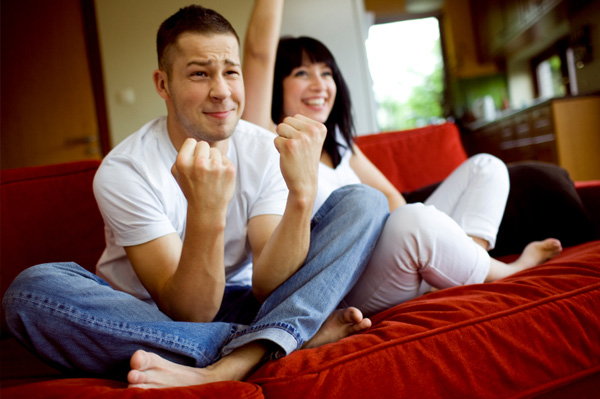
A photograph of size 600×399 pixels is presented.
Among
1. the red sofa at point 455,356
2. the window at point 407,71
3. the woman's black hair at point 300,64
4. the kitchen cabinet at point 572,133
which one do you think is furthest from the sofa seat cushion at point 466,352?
the window at point 407,71

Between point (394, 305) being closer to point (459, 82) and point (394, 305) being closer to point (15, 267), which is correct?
point (15, 267)

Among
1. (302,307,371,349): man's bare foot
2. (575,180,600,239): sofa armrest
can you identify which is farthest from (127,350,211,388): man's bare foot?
(575,180,600,239): sofa armrest

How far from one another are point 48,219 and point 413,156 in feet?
4.10

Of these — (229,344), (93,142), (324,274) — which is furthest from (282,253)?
(93,142)

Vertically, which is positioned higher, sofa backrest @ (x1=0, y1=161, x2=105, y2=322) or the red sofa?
sofa backrest @ (x1=0, y1=161, x2=105, y2=322)

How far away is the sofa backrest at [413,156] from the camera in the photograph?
6.33ft

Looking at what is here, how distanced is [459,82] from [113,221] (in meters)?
6.27

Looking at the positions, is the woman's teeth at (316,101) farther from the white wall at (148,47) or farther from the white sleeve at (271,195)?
the white wall at (148,47)

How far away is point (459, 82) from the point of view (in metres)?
6.62

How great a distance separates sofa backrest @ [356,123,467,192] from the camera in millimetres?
1929

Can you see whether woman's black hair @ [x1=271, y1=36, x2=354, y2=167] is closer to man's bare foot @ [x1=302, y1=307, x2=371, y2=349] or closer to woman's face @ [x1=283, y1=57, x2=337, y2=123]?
woman's face @ [x1=283, y1=57, x2=337, y2=123]

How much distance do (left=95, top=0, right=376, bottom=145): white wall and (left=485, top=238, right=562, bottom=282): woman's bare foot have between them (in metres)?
1.94

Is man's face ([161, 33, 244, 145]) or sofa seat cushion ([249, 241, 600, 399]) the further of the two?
man's face ([161, 33, 244, 145])

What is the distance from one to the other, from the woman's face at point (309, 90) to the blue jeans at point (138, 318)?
2.35ft
